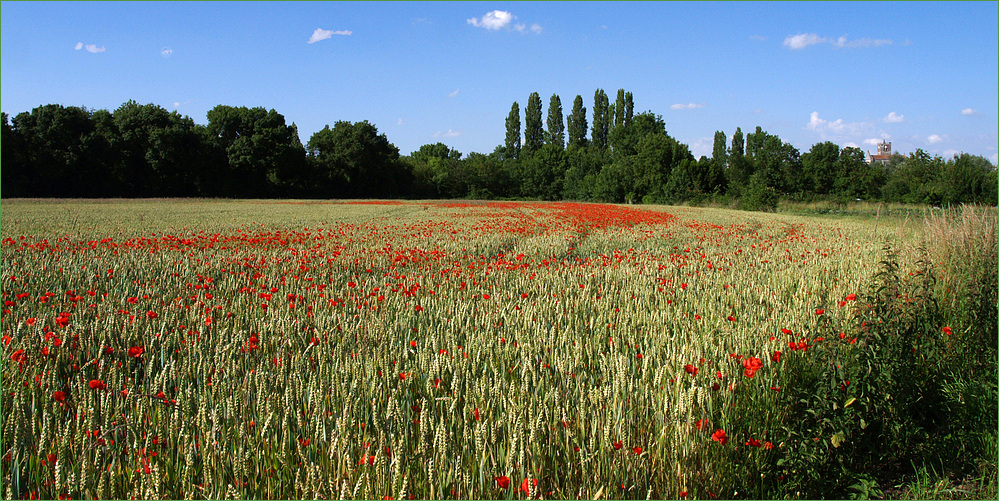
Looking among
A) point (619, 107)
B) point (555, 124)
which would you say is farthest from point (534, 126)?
point (619, 107)

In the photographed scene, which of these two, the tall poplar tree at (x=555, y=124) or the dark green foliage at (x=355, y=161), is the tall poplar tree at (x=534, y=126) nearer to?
the tall poplar tree at (x=555, y=124)

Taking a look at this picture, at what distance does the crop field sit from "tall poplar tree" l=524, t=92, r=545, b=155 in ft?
296

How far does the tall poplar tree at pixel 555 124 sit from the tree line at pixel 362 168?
11.8 m

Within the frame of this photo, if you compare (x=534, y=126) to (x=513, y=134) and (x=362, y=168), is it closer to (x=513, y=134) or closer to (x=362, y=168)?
(x=513, y=134)

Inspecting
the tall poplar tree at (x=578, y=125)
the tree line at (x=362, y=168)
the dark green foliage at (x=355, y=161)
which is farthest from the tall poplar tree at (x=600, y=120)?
the dark green foliage at (x=355, y=161)

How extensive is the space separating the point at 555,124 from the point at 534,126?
355 centimetres

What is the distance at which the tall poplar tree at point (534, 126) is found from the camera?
94938 millimetres

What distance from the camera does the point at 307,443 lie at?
2621 millimetres

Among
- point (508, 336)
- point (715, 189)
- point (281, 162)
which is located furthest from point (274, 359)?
point (281, 162)

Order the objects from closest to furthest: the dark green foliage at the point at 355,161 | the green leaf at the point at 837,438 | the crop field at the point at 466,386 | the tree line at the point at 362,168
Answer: the crop field at the point at 466,386 → the green leaf at the point at 837,438 → the tree line at the point at 362,168 → the dark green foliage at the point at 355,161

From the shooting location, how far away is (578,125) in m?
94.9

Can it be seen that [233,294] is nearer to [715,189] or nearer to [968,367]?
[968,367]

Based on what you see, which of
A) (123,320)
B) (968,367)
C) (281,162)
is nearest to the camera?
(968,367)

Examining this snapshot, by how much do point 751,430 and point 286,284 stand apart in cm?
496
